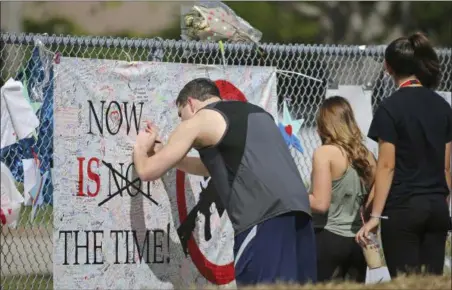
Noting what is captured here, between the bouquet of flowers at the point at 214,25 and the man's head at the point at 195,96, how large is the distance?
1.16 metres

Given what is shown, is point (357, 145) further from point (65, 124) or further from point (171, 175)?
point (65, 124)

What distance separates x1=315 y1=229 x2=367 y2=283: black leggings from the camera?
5762mm

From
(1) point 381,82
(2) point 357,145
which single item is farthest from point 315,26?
(2) point 357,145

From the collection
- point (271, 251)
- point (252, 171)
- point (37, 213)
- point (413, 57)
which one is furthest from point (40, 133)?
point (413, 57)

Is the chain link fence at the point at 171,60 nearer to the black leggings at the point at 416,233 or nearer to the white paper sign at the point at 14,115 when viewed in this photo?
the white paper sign at the point at 14,115

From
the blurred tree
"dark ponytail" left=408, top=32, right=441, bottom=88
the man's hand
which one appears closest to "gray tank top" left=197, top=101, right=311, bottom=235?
the man's hand

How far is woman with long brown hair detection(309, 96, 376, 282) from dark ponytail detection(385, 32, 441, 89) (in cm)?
49

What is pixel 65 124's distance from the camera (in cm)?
602

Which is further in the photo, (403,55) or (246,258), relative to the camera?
(403,55)

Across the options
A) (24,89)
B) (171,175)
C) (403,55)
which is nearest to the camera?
(403,55)

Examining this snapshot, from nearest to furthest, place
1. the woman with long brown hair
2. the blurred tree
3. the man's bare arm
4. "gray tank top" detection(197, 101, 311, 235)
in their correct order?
"gray tank top" detection(197, 101, 311, 235), the woman with long brown hair, the man's bare arm, the blurred tree

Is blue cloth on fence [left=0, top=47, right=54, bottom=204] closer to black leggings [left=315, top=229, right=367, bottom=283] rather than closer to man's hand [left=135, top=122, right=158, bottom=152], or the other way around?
man's hand [left=135, top=122, right=158, bottom=152]

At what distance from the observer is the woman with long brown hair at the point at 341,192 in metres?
5.76

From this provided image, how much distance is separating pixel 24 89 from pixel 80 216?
87 centimetres
